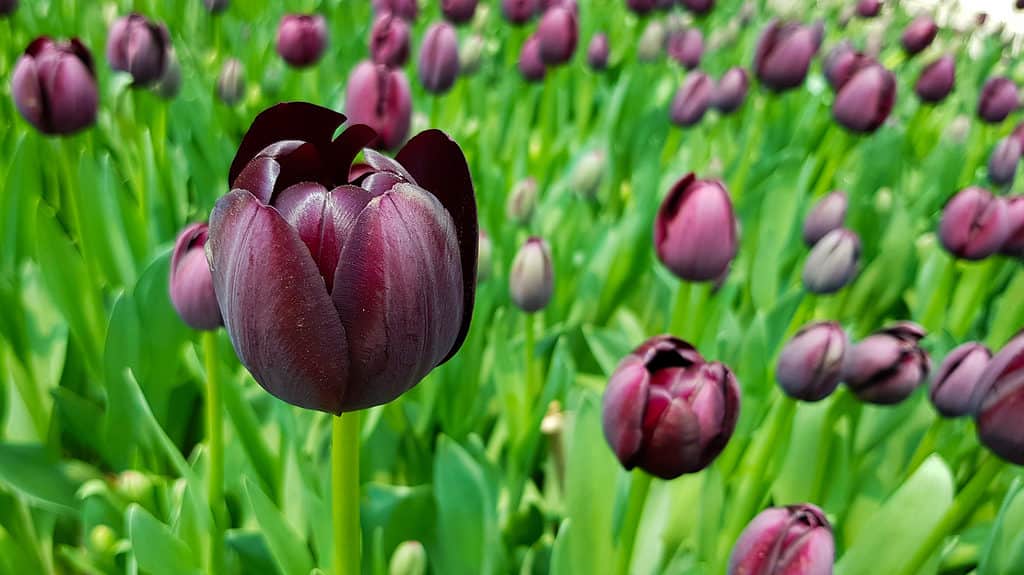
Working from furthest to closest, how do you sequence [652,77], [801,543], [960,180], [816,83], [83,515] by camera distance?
[816,83]
[652,77]
[960,180]
[83,515]
[801,543]

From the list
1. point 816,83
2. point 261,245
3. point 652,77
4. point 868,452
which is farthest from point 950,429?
point 816,83

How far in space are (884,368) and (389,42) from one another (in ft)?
2.87

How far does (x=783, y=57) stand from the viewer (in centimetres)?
135

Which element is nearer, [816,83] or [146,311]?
[146,311]

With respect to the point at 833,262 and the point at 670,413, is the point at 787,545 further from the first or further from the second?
the point at 833,262

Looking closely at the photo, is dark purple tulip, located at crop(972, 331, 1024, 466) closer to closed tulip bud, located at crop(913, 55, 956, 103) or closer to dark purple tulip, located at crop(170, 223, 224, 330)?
dark purple tulip, located at crop(170, 223, 224, 330)

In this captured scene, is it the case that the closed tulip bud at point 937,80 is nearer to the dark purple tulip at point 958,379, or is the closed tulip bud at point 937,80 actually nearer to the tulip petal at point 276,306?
the dark purple tulip at point 958,379

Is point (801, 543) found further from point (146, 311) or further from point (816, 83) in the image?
point (816, 83)

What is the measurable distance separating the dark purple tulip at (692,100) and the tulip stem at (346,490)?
3.36 feet

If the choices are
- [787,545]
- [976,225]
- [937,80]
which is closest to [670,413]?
[787,545]

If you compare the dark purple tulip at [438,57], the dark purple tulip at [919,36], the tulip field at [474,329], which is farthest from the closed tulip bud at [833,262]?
the dark purple tulip at [919,36]

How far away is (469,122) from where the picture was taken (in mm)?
1518

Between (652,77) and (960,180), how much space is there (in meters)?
0.66

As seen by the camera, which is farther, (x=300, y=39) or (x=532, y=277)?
(x=300, y=39)
